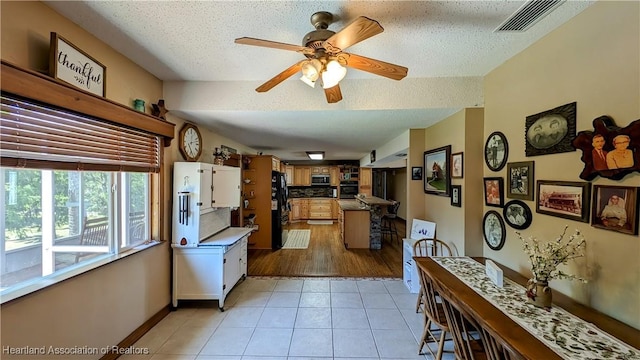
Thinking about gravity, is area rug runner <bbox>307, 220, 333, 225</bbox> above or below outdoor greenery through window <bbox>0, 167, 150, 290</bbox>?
below

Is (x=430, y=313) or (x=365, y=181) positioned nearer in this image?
(x=430, y=313)

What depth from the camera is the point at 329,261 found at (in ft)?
14.7

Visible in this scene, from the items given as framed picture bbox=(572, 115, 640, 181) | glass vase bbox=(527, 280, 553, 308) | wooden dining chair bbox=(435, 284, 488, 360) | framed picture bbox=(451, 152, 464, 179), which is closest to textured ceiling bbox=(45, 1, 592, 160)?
framed picture bbox=(451, 152, 464, 179)

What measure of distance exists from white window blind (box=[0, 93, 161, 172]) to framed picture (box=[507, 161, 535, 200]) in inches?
127

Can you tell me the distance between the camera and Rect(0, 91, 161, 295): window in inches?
54.7

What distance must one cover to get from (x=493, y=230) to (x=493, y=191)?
14.4 inches

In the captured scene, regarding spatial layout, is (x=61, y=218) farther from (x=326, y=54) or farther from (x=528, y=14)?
(x=528, y=14)

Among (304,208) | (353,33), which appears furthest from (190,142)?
(304,208)

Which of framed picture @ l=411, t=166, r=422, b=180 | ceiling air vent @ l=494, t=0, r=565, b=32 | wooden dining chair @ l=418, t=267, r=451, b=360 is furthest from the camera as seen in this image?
framed picture @ l=411, t=166, r=422, b=180

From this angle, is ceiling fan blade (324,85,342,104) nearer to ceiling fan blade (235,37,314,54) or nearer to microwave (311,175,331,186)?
→ ceiling fan blade (235,37,314,54)

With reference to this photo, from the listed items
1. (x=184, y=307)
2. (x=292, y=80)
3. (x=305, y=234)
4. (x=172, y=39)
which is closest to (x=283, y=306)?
(x=184, y=307)

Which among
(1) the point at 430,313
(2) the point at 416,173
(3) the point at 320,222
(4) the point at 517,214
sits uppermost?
(2) the point at 416,173

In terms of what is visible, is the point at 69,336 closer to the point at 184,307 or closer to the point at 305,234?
the point at 184,307

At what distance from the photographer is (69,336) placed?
65.2 inches
